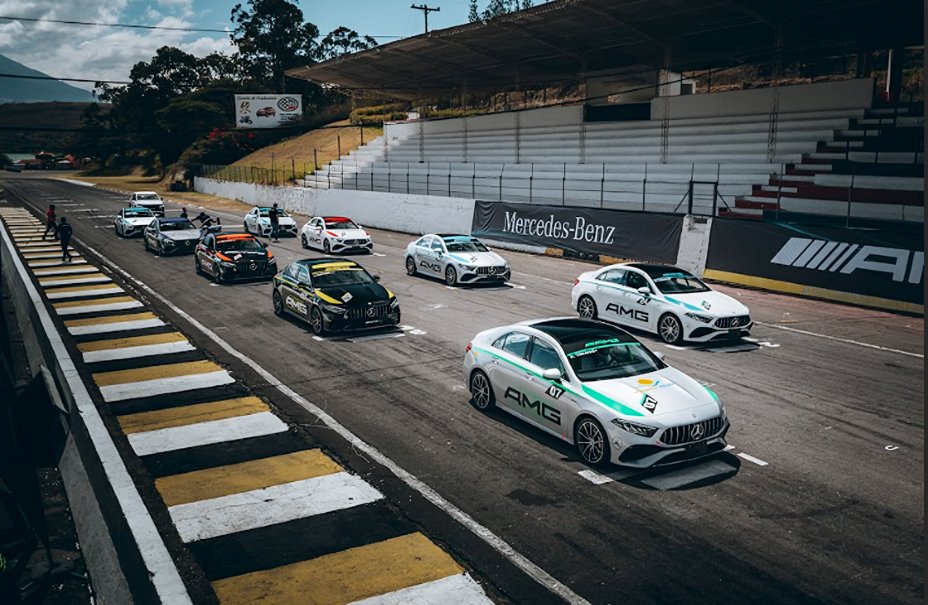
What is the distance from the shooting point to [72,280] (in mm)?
26094

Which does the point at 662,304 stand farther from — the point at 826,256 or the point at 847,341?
the point at 826,256

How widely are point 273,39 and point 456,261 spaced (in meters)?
98.4

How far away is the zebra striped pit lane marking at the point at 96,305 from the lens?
2086 centimetres

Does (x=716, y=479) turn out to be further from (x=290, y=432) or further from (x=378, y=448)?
(x=290, y=432)

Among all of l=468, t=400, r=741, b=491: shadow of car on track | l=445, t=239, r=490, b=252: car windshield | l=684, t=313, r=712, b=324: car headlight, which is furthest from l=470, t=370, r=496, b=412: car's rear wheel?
l=445, t=239, r=490, b=252: car windshield

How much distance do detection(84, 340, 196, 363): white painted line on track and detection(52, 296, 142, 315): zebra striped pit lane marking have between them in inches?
198

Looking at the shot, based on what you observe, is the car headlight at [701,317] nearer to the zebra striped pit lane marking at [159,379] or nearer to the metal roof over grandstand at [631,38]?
the zebra striped pit lane marking at [159,379]

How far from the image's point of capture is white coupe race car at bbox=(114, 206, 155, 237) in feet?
126

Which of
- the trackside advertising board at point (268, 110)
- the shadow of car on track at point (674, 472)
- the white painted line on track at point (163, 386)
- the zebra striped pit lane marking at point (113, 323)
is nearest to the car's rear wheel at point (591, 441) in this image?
the shadow of car on track at point (674, 472)

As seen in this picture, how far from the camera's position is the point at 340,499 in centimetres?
907

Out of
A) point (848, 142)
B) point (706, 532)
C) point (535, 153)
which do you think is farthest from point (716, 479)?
point (535, 153)

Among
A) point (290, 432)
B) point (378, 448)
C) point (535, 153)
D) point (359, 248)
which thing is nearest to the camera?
point (378, 448)

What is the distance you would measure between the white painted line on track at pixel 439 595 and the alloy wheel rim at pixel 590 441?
316cm

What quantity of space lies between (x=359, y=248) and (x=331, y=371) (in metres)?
18.1
